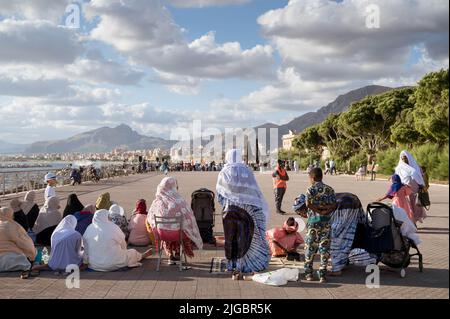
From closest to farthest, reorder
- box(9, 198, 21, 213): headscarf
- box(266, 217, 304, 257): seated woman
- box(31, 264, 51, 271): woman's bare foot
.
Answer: box(31, 264, 51, 271): woman's bare foot → box(266, 217, 304, 257): seated woman → box(9, 198, 21, 213): headscarf

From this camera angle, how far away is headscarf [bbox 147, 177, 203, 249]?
22.8ft

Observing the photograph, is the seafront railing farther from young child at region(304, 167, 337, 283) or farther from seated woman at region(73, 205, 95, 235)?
young child at region(304, 167, 337, 283)

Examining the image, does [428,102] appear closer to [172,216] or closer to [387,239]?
[387,239]

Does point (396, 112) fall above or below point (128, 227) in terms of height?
above

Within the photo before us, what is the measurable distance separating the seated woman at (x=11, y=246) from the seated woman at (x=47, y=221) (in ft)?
5.41

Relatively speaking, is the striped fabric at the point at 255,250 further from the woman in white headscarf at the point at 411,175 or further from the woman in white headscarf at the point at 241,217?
the woman in white headscarf at the point at 411,175

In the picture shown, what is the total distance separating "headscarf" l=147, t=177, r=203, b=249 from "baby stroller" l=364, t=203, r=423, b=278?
7.88ft

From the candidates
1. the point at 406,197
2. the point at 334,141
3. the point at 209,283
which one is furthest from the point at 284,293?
the point at 334,141

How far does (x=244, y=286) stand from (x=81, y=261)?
247 cm

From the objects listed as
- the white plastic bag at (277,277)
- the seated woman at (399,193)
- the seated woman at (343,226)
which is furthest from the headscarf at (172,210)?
the seated woman at (399,193)

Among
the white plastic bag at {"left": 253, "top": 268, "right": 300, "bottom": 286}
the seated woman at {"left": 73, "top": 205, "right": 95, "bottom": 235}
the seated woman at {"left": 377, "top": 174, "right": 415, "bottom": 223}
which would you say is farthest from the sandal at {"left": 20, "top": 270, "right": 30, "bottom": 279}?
the seated woman at {"left": 377, "top": 174, "right": 415, "bottom": 223}

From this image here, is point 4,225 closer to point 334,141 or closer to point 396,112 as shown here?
point 396,112

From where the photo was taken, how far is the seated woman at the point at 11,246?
662 centimetres
